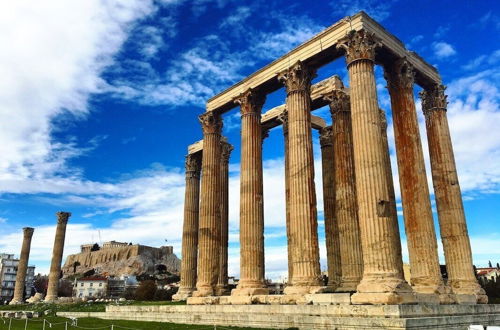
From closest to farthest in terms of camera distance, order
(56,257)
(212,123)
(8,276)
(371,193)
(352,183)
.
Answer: (371,193)
(352,183)
(212,123)
(56,257)
(8,276)

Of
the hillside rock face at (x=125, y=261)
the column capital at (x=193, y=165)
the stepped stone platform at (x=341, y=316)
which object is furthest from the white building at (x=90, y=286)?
the stepped stone platform at (x=341, y=316)

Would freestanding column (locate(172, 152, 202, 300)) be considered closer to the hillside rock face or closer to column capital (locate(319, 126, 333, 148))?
column capital (locate(319, 126, 333, 148))

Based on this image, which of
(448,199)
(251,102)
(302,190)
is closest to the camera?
(302,190)

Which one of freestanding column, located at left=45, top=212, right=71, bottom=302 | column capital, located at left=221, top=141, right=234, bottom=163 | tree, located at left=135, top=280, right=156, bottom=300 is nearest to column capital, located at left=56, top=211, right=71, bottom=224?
freestanding column, located at left=45, top=212, right=71, bottom=302

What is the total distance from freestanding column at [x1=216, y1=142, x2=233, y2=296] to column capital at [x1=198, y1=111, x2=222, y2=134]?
21.0ft

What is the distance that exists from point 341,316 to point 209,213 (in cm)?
1625

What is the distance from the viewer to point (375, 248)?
20.2 m

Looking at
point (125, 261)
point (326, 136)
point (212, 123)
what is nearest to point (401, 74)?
point (326, 136)

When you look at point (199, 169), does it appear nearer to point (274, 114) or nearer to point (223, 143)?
point (223, 143)

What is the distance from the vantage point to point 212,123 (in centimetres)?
3566

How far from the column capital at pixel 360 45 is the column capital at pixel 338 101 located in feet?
22.5

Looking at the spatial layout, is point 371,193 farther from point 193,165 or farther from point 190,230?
point 193,165

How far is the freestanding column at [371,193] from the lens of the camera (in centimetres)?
1930

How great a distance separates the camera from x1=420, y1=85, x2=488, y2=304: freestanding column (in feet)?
86.2
